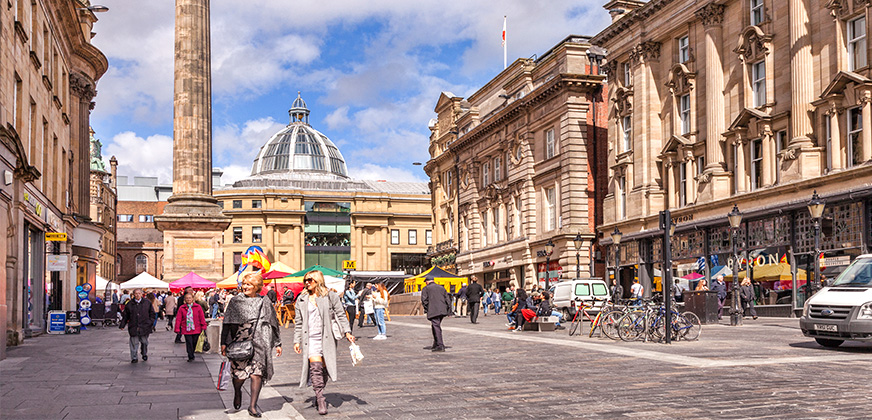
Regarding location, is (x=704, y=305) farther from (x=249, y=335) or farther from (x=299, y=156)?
(x=299, y=156)

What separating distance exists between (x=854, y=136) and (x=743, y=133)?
572 centimetres

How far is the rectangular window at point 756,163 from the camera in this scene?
33625 mm

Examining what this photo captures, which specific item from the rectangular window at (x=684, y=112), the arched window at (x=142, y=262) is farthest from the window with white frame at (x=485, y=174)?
the arched window at (x=142, y=262)

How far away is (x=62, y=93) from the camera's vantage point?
3412 centimetres

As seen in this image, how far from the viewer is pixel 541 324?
27094 mm

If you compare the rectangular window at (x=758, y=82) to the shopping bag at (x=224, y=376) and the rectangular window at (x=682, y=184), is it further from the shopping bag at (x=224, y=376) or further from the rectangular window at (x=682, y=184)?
the shopping bag at (x=224, y=376)

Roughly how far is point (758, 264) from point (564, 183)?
1846 cm

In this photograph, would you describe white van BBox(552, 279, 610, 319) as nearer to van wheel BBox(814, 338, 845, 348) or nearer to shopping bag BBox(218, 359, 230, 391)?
van wheel BBox(814, 338, 845, 348)

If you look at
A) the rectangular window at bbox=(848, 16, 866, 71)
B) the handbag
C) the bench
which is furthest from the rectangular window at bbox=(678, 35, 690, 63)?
the handbag

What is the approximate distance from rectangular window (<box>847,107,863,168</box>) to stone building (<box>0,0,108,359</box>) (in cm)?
2404

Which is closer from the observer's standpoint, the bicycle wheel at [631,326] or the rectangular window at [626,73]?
the bicycle wheel at [631,326]

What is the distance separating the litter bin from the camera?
2667 cm

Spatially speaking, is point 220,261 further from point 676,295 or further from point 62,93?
point 676,295

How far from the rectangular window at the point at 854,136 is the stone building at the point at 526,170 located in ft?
64.3
